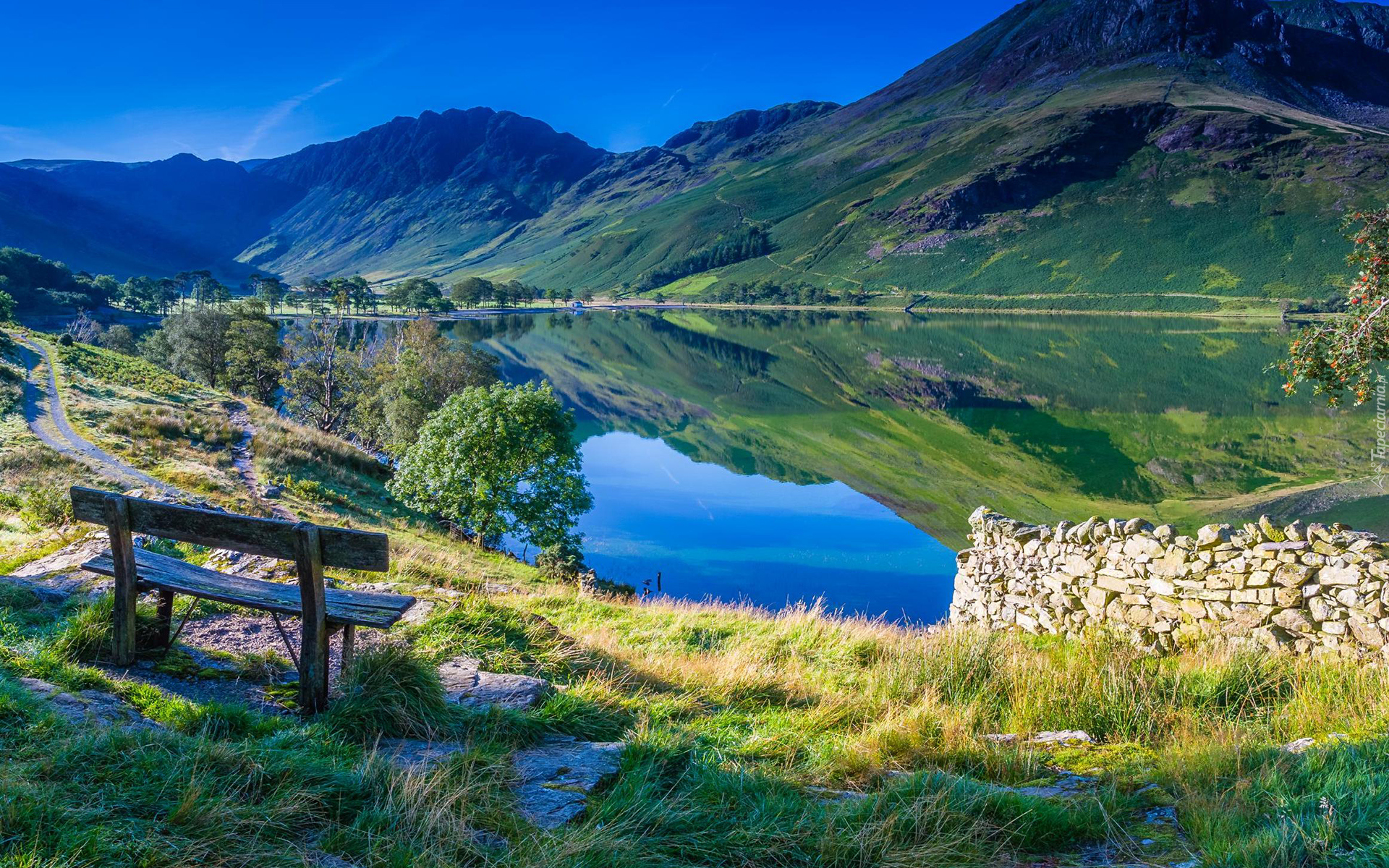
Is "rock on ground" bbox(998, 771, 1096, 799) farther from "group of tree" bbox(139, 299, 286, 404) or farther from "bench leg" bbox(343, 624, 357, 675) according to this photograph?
"group of tree" bbox(139, 299, 286, 404)

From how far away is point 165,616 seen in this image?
7.32m

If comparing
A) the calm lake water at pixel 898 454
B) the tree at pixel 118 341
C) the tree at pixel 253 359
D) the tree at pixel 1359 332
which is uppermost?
the tree at pixel 118 341

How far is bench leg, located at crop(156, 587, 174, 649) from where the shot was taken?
23.8 feet

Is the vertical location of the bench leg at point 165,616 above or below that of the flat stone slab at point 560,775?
above

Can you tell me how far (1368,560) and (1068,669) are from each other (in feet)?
13.5

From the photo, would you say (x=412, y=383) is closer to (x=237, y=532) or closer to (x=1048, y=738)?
(x=237, y=532)

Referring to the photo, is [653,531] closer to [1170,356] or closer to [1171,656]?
[1171,656]

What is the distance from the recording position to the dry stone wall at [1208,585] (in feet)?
29.0

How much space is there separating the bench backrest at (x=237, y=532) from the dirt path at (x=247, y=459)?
33.3 feet

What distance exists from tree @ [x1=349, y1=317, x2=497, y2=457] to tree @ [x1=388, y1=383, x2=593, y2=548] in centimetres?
1246

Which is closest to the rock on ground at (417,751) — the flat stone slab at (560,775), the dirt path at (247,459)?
the flat stone slab at (560,775)

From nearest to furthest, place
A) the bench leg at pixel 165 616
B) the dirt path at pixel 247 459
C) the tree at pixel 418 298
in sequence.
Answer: the bench leg at pixel 165 616 < the dirt path at pixel 247 459 < the tree at pixel 418 298

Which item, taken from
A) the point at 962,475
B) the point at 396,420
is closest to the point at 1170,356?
the point at 962,475

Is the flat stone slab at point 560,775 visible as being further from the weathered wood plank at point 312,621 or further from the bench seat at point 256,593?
the weathered wood plank at point 312,621
